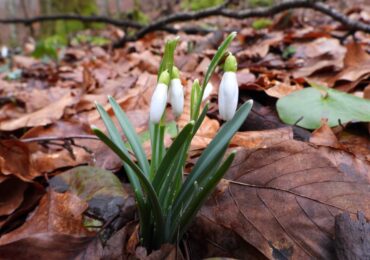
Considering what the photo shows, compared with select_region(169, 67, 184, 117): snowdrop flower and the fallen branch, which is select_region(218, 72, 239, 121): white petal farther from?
the fallen branch

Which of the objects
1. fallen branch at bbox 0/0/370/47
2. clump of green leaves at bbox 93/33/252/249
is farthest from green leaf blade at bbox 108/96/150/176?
fallen branch at bbox 0/0/370/47

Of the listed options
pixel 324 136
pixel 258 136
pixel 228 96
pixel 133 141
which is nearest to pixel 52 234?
pixel 133 141

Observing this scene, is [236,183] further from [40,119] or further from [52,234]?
[40,119]

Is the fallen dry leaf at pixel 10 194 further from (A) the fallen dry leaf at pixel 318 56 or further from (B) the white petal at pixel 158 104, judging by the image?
(A) the fallen dry leaf at pixel 318 56

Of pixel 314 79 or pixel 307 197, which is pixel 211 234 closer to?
pixel 307 197

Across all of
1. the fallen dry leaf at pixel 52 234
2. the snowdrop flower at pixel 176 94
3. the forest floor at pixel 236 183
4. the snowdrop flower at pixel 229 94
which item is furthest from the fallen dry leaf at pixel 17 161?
the snowdrop flower at pixel 229 94

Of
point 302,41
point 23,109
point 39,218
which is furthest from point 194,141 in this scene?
point 302,41

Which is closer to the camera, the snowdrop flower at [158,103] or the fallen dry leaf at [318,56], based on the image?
the snowdrop flower at [158,103]
